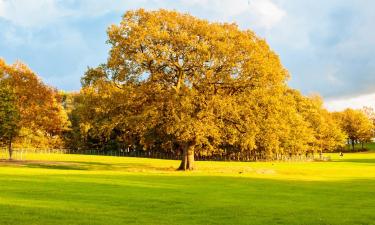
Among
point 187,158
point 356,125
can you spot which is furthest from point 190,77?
point 356,125

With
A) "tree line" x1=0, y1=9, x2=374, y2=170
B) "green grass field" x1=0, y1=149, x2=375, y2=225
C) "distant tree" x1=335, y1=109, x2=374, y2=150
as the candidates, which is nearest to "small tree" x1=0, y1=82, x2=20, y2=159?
"tree line" x1=0, y1=9, x2=374, y2=170

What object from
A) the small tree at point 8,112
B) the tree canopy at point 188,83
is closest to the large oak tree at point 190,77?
the tree canopy at point 188,83

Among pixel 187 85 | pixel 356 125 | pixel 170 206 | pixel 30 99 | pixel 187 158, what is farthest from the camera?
pixel 356 125

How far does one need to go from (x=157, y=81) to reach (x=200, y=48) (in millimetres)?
6947

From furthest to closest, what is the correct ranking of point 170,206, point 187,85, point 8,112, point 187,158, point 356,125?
point 356,125 < point 8,112 < point 187,158 < point 187,85 < point 170,206

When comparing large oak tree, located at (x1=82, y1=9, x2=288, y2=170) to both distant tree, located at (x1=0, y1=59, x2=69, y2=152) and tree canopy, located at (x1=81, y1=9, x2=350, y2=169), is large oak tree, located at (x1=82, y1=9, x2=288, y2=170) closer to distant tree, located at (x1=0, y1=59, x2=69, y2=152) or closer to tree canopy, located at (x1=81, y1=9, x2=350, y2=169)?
tree canopy, located at (x1=81, y1=9, x2=350, y2=169)

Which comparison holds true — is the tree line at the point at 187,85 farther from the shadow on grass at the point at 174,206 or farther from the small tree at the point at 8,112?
the shadow on grass at the point at 174,206

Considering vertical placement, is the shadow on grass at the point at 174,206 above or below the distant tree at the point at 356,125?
below

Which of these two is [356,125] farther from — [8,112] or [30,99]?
[8,112]

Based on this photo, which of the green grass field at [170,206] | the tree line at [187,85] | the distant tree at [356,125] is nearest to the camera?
the green grass field at [170,206]

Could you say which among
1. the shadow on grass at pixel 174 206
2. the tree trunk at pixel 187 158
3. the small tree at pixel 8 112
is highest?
the small tree at pixel 8 112

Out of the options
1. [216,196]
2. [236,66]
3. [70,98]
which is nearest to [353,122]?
[70,98]

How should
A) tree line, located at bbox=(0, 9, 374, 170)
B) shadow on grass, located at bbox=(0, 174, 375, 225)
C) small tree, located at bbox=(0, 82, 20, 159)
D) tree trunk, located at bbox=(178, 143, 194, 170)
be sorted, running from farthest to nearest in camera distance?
small tree, located at bbox=(0, 82, 20, 159) → tree trunk, located at bbox=(178, 143, 194, 170) → tree line, located at bbox=(0, 9, 374, 170) → shadow on grass, located at bbox=(0, 174, 375, 225)

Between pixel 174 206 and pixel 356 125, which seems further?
pixel 356 125
